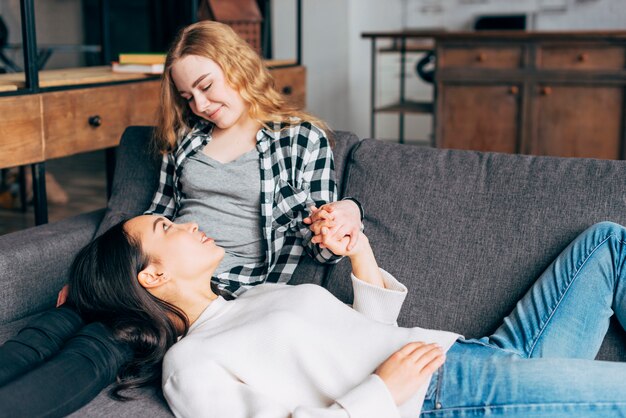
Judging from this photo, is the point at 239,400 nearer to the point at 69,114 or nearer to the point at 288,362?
the point at 288,362

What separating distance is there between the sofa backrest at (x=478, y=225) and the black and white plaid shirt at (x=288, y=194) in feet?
0.36

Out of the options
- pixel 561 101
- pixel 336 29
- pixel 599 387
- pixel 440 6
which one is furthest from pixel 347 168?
pixel 440 6

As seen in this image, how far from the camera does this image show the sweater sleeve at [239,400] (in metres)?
1.19

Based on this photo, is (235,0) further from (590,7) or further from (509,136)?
(590,7)

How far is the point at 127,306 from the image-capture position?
1.41 m

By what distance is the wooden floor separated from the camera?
396 cm

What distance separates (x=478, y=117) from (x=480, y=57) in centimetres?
33

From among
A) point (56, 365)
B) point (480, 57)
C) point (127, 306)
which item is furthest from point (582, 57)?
point (56, 365)

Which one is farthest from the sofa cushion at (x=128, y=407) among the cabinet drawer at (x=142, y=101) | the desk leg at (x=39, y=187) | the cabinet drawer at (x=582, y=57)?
the cabinet drawer at (x=582, y=57)

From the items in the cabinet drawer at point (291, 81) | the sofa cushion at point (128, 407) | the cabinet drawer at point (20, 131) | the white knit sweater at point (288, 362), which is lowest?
the sofa cushion at point (128, 407)

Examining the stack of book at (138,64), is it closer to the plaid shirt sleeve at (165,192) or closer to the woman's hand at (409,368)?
the plaid shirt sleeve at (165,192)

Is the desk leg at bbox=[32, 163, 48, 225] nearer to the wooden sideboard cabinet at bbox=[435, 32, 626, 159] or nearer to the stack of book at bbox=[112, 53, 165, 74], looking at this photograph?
the stack of book at bbox=[112, 53, 165, 74]

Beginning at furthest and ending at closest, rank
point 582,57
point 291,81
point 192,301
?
1. point 582,57
2. point 291,81
3. point 192,301

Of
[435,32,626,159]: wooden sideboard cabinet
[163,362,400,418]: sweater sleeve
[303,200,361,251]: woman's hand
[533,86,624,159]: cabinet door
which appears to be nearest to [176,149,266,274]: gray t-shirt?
[303,200,361,251]: woman's hand
